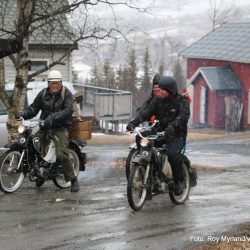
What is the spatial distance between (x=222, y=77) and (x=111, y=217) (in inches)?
1324

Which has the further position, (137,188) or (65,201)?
(65,201)

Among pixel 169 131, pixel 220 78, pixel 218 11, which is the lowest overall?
pixel 220 78

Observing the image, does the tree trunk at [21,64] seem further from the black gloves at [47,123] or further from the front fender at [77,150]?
the black gloves at [47,123]

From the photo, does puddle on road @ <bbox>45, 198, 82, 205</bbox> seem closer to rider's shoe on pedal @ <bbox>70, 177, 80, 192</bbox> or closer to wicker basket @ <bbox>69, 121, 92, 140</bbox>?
rider's shoe on pedal @ <bbox>70, 177, 80, 192</bbox>

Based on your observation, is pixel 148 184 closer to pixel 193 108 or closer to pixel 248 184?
pixel 248 184

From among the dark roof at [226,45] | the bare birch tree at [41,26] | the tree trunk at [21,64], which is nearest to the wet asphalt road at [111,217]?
the tree trunk at [21,64]

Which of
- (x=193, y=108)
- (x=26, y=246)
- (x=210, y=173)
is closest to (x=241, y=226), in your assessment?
(x=26, y=246)

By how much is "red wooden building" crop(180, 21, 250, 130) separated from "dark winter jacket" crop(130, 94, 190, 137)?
30910 millimetres

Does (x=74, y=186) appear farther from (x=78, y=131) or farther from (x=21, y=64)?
(x=21, y=64)

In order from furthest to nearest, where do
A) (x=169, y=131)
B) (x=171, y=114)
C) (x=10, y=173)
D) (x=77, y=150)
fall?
1. (x=77, y=150)
2. (x=10, y=173)
3. (x=171, y=114)
4. (x=169, y=131)

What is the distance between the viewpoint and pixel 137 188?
28.4 feet

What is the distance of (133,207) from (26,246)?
7.08 ft

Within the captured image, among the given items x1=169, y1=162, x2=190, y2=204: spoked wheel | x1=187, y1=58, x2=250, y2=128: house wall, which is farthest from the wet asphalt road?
x1=187, y1=58, x2=250, y2=128: house wall

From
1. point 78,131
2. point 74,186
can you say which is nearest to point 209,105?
point 78,131
